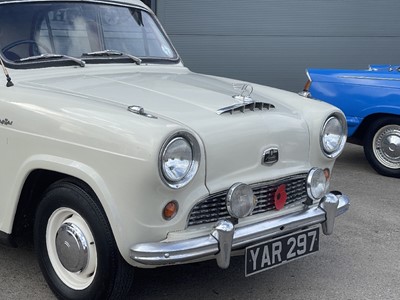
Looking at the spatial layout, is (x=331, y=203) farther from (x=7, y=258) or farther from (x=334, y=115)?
(x=7, y=258)

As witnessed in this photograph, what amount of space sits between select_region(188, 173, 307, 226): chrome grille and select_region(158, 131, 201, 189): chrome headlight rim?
17 cm

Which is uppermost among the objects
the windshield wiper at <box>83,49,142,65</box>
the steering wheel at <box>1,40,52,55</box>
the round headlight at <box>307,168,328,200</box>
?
the steering wheel at <box>1,40,52,55</box>

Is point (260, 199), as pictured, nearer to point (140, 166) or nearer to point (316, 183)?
point (316, 183)

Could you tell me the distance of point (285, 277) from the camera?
11.9 feet

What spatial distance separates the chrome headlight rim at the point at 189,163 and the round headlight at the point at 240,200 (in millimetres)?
245

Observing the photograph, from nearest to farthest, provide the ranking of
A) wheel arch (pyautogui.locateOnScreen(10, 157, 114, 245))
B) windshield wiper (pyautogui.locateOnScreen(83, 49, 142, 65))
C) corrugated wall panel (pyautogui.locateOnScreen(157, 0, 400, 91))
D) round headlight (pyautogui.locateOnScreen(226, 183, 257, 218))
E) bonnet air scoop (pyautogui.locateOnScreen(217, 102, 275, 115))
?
1. wheel arch (pyautogui.locateOnScreen(10, 157, 114, 245))
2. round headlight (pyautogui.locateOnScreen(226, 183, 257, 218))
3. bonnet air scoop (pyautogui.locateOnScreen(217, 102, 275, 115))
4. windshield wiper (pyautogui.locateOnScreen(83, 49, 142, 65))
5. corrugated wall panel (pyautogui.locateOnScreen(157, 0, 400, 91))

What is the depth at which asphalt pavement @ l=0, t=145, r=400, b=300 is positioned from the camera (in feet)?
11.1

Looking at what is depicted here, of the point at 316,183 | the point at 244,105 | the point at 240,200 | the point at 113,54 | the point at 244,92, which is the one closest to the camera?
the point at 240,200

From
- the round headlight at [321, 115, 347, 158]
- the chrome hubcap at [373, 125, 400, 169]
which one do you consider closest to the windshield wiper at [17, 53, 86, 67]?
the round headlight at [321, 115, 347, 158]

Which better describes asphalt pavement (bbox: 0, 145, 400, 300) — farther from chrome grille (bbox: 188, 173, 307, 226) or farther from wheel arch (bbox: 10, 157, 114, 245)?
chrome grille (bbox: 188, 173, 307, 226)

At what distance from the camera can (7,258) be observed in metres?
3.80

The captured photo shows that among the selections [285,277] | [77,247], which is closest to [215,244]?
[77,247]

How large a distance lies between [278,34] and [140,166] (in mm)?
8809

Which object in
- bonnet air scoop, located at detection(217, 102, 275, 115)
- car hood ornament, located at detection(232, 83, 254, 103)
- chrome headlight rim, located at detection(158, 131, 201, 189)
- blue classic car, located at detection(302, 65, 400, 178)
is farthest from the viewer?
blue classic car, located at detection(302, 65, 400, 178)
